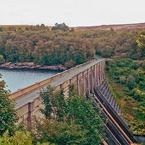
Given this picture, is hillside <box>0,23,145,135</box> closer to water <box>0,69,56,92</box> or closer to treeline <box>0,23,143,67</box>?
treeline <box>0,23,143,67</box>

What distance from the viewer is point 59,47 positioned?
103188 mm

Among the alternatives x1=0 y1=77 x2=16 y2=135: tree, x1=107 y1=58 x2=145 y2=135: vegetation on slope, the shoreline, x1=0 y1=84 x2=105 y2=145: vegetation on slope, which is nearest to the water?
the shoreline

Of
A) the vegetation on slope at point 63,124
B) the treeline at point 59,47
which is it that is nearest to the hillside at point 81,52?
the treeline at point 59,47

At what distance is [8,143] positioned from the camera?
17.7m

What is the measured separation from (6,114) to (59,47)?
8097 centimetres

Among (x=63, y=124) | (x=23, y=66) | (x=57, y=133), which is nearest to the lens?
(x=57, y=133)

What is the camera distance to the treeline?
9956cm

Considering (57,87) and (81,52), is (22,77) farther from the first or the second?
(57,87)

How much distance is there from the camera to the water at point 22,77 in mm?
85363

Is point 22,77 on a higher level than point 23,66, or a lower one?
lower

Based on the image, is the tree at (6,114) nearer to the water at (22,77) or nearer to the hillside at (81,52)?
the hillside at (81,52)

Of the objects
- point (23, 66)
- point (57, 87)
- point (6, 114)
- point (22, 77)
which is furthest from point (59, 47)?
point (6, 114)

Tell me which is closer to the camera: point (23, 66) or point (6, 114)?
point (6, 114)

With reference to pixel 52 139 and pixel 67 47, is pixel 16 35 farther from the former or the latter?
pixel 52 139
